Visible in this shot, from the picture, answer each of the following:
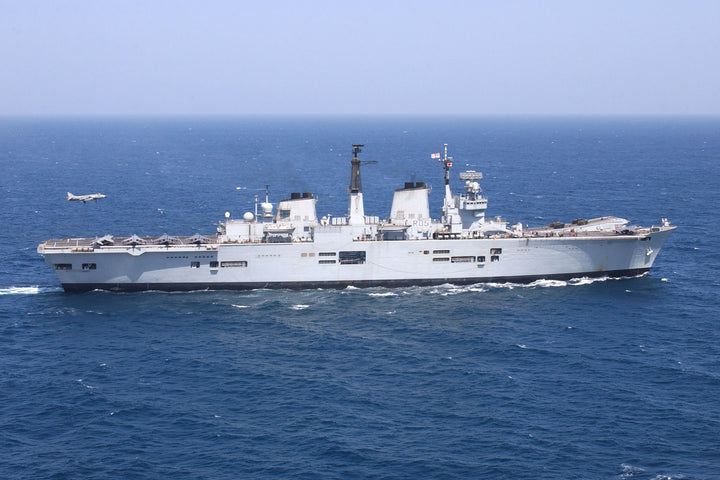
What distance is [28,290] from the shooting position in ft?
171

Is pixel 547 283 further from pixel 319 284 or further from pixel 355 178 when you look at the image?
pixel 319 284

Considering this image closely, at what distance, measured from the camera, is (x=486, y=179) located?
108 metres

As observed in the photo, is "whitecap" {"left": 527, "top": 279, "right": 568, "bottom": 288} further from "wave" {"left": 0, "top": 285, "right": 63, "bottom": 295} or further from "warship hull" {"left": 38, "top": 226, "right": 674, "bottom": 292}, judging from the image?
"wave" {"left": 0, "top": 285, "right": 63, "bottom": 295}

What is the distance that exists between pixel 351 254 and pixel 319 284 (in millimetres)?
3411

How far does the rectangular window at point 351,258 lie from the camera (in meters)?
53.5

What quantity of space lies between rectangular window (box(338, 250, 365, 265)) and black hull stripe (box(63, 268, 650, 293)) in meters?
1.53

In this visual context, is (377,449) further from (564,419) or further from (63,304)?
(63,304)

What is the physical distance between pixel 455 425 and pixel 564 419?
5.31 metres

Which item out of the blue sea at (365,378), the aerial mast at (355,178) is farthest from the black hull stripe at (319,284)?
the aerial mast at (355,178)

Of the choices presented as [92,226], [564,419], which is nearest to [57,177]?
[92,226]

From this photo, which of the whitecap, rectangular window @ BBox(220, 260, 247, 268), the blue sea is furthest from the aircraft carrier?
the blue sea

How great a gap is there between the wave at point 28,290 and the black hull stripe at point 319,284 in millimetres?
1444

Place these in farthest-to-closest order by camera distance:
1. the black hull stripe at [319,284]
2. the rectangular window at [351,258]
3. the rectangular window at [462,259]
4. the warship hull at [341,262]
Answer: the rectangular window at [462,259] → the rectangular window at [351,258] → the black hull stripe at [319,284] → the warship hull at [341,262]

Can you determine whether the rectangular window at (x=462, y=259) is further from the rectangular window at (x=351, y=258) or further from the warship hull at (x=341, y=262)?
the rectangular window at (x=351, y=258)
